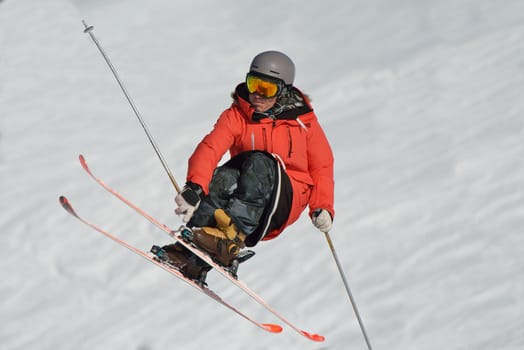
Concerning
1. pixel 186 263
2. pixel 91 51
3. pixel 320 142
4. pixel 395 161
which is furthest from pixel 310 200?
pixel 91 51

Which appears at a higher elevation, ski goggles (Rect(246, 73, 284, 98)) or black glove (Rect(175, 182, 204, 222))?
Answer: ski goggles (Rect(246, 73, 284, 98))

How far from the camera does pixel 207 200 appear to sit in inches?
248

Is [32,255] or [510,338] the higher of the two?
[32,255]

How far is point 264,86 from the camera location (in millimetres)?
6102

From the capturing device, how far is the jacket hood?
6.25 metres

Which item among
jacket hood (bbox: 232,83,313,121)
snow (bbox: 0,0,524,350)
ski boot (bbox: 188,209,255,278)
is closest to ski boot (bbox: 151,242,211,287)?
ski boot (bbox: 188,209,255,278)

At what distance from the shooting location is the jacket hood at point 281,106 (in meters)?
6.25

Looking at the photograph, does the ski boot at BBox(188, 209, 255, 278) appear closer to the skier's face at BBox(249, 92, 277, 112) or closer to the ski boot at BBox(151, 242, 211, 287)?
the ski boot at BBox(151, 242, 211, 287)

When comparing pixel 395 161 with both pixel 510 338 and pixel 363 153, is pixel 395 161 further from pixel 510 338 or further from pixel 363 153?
pixel 510 338

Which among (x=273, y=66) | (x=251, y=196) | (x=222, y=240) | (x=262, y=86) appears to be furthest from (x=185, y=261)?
(x=273, y=66)

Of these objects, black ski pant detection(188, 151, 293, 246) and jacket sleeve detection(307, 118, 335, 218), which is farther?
jacket sleeve detection(307, 118, 335, 218)

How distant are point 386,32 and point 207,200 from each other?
A: 1108 centimetres

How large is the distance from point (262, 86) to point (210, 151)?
50 cm

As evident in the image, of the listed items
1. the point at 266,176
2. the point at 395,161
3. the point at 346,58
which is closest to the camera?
the point at 266,176
